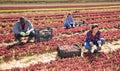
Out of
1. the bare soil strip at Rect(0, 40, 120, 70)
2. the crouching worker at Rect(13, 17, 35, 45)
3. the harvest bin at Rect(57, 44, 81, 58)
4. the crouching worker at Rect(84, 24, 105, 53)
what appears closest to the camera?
the bare soil strip at Rect(0, 40, 120, 70)

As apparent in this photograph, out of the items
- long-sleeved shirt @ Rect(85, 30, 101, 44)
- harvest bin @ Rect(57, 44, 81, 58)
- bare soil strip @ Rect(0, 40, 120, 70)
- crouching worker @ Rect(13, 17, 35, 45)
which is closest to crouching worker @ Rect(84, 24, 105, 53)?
long-sleeved shirt @ Rect(85, 30, 101, 44)

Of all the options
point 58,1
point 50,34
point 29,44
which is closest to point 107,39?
point 50,34

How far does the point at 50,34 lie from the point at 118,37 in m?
4.87

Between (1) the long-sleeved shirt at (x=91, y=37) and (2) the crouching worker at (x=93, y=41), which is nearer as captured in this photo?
(2) the crouching worker at (x=93, y=41)

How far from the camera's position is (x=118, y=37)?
19.1m

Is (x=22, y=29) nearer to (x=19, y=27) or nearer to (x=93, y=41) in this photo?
(x=19, y=27)

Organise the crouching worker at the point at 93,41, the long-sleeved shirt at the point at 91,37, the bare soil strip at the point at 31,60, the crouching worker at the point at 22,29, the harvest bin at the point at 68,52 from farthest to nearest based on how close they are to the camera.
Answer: the crouching worker at the point at 22,29
the long-sleeved shirt at the point at 91,37
the crouching worker at the point at 93,41
the harvest bin at the point at 68,52
the bare soil strip at the point at 31,60

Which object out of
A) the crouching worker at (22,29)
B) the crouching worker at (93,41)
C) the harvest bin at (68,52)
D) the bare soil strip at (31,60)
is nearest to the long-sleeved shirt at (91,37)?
the crouching worker at (93,41)

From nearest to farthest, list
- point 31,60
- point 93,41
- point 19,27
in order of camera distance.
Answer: point 31,60 → point 93,41 → point 19,27

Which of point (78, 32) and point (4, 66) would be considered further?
point (78, 32)

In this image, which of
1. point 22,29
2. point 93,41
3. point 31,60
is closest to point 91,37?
point 93,41

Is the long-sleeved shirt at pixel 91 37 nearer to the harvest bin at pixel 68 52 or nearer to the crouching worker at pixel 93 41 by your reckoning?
the crouching worker at pixel 93 41

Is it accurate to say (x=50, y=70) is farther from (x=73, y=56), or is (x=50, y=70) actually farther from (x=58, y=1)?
(x=58, y=1)

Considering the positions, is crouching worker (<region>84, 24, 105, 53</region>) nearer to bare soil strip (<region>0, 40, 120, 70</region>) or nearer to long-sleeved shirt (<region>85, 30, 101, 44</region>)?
long-sleeved shirt (<region>85, 30, 101, 44</region>)
